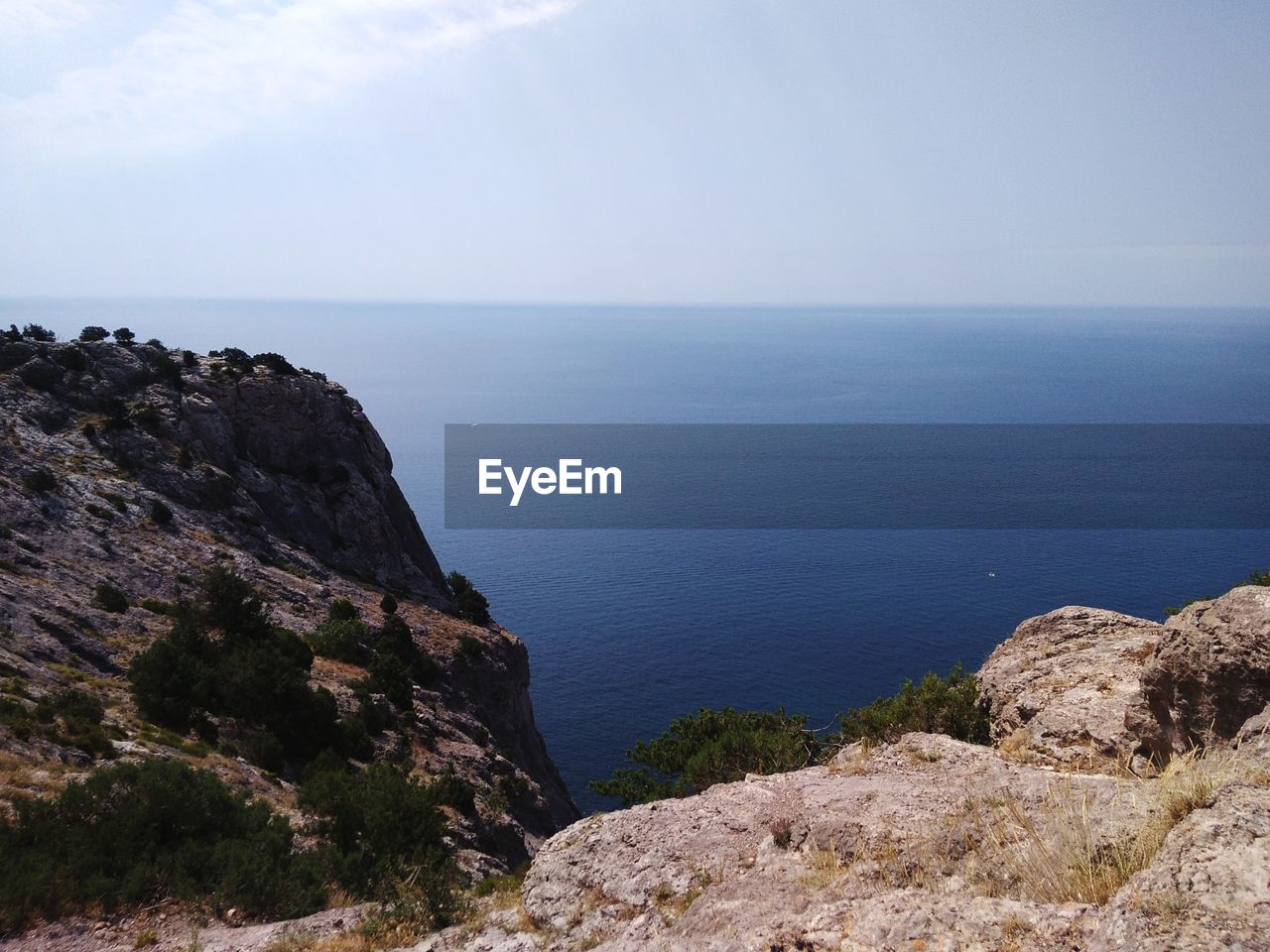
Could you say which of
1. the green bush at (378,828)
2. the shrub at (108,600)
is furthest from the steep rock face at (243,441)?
the green bush at (378,828)

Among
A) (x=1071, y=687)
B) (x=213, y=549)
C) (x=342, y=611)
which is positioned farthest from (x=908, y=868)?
(x=213, y=549)

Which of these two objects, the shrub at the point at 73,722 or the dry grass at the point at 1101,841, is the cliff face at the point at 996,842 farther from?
the shrub at the point at 73,722

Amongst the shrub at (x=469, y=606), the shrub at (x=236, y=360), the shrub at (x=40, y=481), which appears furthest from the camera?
the shrub at (x=236, y=360)

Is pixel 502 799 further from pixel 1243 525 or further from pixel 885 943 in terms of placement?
pixel 1243 525

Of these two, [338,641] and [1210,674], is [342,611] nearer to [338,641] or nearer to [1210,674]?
[338,641]

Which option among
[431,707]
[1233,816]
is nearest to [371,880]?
[1233,816]

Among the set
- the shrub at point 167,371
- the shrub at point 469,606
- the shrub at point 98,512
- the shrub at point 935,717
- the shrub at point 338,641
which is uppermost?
the shrub at point 167,371

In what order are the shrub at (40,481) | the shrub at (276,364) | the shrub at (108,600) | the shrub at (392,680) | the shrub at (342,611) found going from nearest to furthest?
the shrub at (108,600)
the shrub at (392,680)
the shrub at (40,481)
the shrub at (342,611)
the shrub at (276,364)
